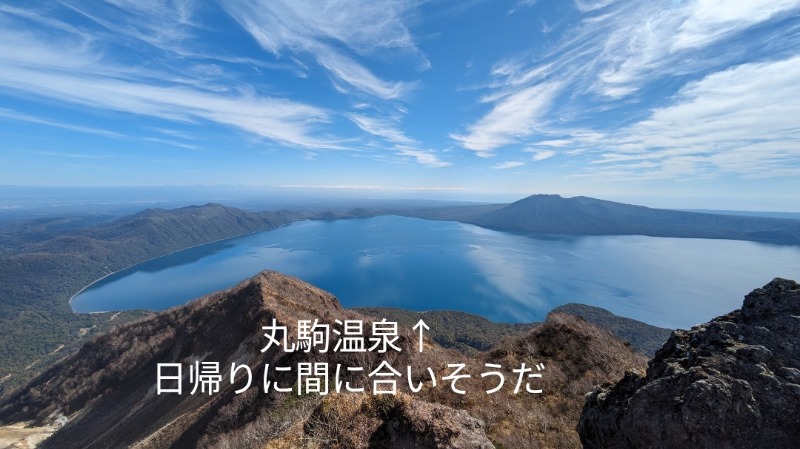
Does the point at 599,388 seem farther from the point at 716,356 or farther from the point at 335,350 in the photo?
the point at 335,350

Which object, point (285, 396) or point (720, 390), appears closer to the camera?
point (720, 390)

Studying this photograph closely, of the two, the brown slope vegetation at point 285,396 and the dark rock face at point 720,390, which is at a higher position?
the dark rock face at point 720,390

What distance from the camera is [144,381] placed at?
45.4 m

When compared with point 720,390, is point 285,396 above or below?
below

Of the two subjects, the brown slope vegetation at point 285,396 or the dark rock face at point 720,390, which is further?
the brown slope vegetation at point 285,396

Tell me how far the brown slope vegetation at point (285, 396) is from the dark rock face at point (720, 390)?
3.76m

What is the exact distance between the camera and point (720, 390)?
24.2 feet

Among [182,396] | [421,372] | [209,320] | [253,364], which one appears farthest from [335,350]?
[209,320]

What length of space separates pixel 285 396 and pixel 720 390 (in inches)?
874

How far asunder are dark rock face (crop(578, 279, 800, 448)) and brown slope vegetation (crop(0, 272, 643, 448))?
12.3 feet

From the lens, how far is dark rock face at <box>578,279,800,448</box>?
22.7ft

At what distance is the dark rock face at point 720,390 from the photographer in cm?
692

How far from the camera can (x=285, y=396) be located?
2219 cm

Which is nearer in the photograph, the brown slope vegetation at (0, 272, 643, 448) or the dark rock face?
the dark rock face
